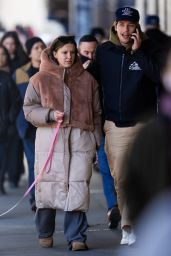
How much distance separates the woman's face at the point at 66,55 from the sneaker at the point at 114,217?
1.75 m

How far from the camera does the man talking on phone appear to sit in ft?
30.0

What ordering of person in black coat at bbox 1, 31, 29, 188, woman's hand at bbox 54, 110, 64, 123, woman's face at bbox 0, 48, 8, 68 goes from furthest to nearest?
person in black coat at bbox 1, 31, 29, 188, woman's face at bbox 0, 48, 8, 68, woman's hand at bbox 54, 110, 64, 123

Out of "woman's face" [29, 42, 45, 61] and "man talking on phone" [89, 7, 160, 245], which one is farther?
"woman's face" [29, 42, 45, 61]

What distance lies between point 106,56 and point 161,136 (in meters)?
4.49

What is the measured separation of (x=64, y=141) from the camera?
9.06 metres

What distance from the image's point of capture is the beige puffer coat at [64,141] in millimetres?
9062

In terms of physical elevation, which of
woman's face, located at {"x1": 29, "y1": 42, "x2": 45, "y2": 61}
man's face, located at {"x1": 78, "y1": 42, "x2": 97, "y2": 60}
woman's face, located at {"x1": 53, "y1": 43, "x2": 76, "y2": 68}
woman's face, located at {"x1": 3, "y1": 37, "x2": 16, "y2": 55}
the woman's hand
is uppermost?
woman's face, located at {"x1": 53, "y1": 43, "x2": 76, "y2": 68}

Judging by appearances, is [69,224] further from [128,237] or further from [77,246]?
[128,237]

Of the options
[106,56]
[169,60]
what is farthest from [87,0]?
[169,60]

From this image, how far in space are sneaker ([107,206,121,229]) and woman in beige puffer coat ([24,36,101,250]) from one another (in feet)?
3.59

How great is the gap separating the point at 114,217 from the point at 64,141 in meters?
1.52

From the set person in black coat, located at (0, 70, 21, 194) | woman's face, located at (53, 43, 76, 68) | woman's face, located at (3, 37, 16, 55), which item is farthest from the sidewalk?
woman's face, located at (3, 37, 16, 55)

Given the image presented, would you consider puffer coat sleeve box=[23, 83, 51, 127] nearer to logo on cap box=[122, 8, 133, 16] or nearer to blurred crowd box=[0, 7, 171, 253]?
blurred crowd box=[0, 7, 171, 253]

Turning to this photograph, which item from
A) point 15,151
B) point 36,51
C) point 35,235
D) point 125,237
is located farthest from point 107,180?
point 15,151
